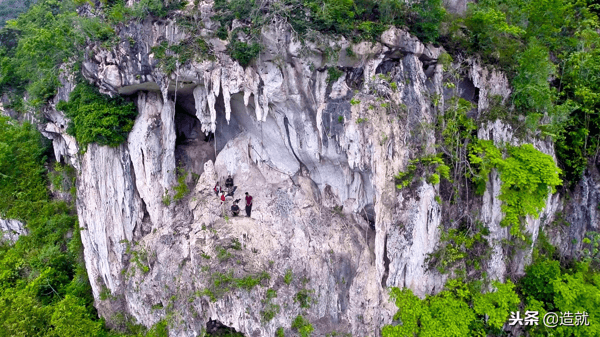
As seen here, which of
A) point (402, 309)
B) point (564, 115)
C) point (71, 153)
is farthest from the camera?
point (71, 153)

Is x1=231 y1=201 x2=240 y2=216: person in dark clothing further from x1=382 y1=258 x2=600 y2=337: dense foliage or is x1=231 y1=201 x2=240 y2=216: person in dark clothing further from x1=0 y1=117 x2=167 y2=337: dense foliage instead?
x1=382 y1=258 x2=600 y2=337: dense foliage

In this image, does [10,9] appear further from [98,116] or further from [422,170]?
[422,170]

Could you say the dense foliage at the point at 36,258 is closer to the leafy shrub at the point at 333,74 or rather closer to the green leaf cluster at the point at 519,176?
the leafy shrub at the point at 333,74

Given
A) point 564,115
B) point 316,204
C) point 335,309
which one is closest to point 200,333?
point 335,309

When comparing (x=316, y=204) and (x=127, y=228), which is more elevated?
(x=316, y=204)

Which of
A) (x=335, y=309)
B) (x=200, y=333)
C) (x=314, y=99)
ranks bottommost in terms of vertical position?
(x=200, y=333)

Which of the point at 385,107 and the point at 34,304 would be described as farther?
the point at 34,304

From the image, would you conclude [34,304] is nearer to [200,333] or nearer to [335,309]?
[200,333]
